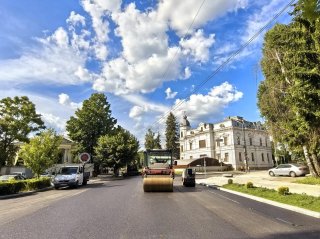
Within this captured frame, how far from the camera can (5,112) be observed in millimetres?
45688

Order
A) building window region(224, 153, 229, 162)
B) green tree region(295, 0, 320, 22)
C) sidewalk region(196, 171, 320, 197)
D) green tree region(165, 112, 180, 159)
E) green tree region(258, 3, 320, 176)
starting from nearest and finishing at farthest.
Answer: green tree region(295, 0, 320, 22) < sidewalk region(196, 171, 320, 197) < green tree region(258, 3, 320, 176) < building window region(224, 153, 229, 162) < green tree region(165, 112, 180, 159)

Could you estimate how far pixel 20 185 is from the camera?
23234 mm

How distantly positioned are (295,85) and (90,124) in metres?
44.4

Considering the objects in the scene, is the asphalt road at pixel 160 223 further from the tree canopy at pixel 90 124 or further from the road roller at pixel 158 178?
the tree canopy at pixel 90 124

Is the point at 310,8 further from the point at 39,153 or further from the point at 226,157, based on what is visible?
the point at 226,157

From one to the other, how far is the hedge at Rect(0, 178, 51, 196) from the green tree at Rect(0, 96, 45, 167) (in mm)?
20420

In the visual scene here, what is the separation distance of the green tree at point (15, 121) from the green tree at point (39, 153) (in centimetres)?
1756

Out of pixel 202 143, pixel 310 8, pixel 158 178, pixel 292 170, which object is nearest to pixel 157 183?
pixel 158 178

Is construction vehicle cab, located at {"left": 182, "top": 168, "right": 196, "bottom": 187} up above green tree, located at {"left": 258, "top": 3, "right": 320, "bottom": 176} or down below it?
below

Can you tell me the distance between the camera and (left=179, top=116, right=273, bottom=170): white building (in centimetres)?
7931

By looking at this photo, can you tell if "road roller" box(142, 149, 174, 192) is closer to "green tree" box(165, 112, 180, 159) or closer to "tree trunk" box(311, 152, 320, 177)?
"tree trunk" box(311, 152, 320, 177)

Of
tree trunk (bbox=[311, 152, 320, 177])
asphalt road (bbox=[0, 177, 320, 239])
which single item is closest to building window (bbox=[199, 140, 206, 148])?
tree trunk (bbox=[311, 152, 320, 177])

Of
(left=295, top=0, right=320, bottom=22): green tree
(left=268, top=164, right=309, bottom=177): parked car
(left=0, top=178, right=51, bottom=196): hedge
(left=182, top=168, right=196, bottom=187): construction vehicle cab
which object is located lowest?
(left=0, top=178, right=51, bottom=196): hedge

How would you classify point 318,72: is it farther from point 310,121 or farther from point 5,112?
point 5,112
